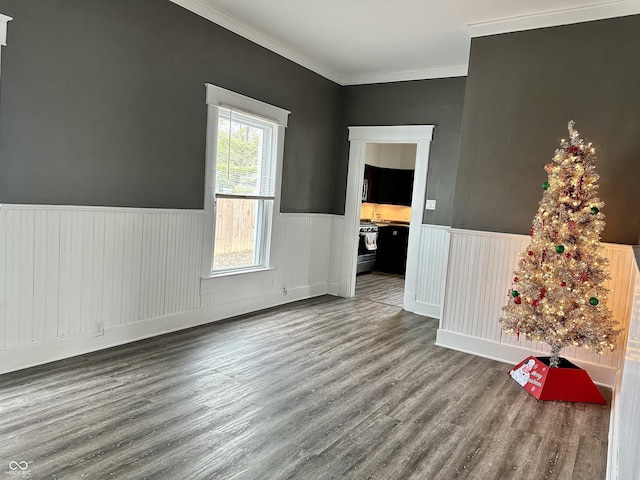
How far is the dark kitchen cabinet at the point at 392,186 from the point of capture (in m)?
8.50

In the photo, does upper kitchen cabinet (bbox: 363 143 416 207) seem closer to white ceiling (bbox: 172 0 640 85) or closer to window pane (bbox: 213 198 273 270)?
white ceiling (bbox: 172 0 640 85)

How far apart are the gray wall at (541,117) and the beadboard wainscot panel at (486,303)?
0.15 metres

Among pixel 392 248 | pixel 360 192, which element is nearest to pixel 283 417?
pixel 360 192

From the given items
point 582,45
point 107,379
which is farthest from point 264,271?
point 582,45

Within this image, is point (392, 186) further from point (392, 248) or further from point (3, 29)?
point (3, 29)

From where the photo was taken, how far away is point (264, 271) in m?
5.05

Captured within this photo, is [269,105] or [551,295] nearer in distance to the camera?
[551,295]

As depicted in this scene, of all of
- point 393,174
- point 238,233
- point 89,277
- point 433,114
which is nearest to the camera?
point 89,277

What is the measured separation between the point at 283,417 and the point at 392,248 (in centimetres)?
607

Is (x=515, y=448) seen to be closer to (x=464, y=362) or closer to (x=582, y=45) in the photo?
(x=464, y=362)

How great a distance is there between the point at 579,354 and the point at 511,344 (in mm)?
517

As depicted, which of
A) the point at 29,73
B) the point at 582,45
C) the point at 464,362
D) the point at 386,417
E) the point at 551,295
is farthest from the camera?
the point at 464,362

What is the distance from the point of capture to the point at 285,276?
17.8ft

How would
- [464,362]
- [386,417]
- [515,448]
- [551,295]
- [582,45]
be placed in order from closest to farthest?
[515,448]
[386,417]
[551,295]
[582,45]
[464,362]
